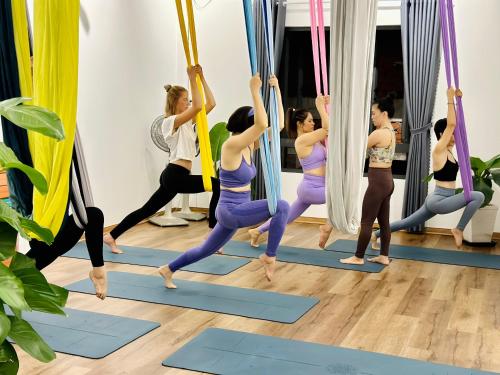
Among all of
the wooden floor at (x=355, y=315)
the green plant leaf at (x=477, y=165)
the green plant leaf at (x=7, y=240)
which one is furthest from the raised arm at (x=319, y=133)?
the green plant leaf at (x=7, y=240)

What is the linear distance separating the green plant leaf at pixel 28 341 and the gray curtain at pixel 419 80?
19.0 feet

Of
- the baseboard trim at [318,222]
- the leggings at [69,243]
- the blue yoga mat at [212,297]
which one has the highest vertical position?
the leggings at [69,243]

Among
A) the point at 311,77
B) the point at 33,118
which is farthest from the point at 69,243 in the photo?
the point at 311,77

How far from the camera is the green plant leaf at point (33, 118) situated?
75.6 inches

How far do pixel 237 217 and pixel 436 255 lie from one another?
8.07 ft

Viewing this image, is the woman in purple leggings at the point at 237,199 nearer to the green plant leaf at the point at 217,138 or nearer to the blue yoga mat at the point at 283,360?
the blue yoga mat at the point at 283,360

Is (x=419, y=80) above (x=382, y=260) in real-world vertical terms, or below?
above

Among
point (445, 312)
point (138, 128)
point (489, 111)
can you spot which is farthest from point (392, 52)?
point (445, 312)

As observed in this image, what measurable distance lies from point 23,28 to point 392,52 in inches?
218

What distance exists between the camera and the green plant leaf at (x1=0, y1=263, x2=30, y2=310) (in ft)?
5.76

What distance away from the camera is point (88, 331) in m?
3.70

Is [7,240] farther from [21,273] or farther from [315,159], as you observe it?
[315,159]

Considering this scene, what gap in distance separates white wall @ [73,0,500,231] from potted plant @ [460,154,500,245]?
1.56 ft

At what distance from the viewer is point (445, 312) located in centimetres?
434
